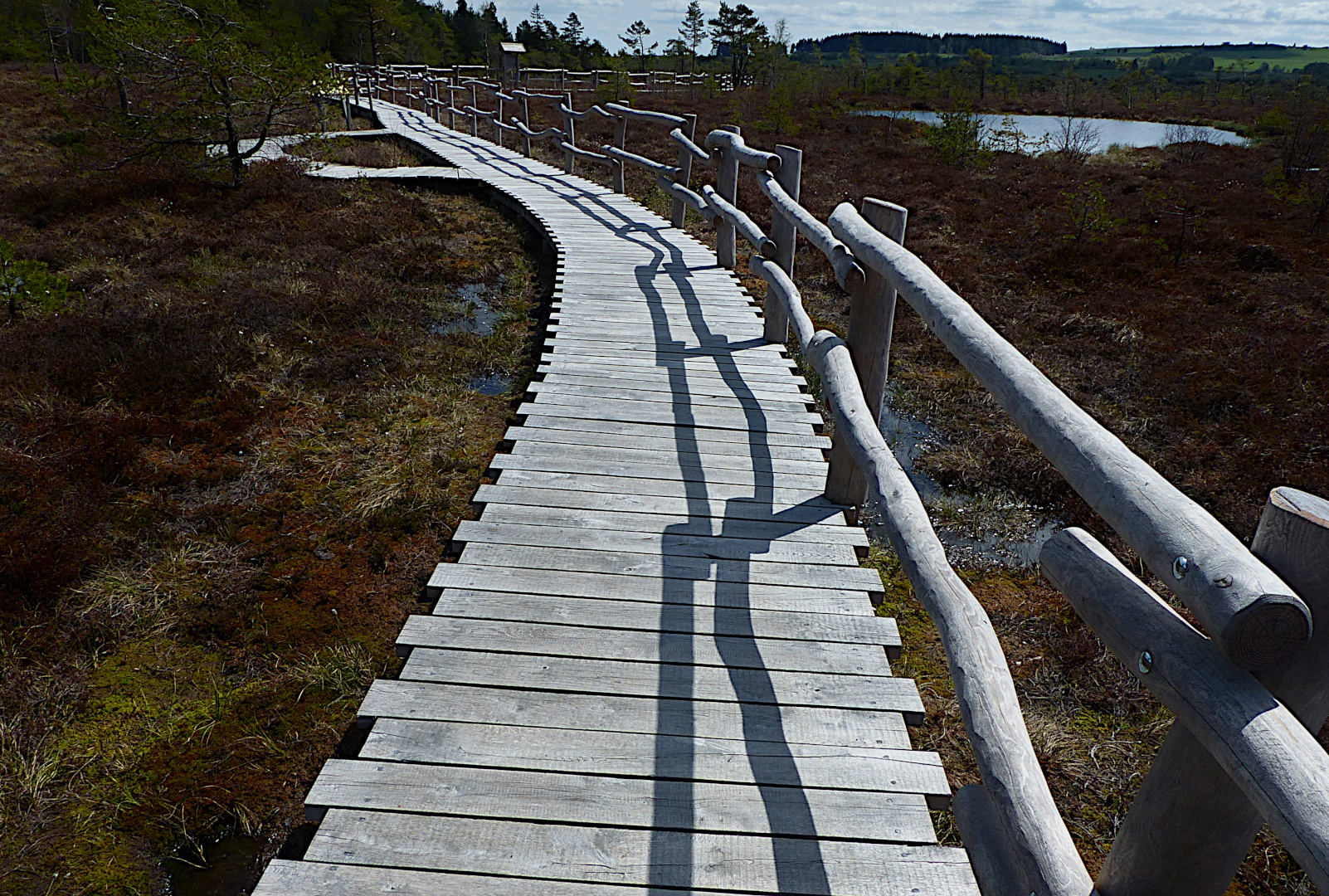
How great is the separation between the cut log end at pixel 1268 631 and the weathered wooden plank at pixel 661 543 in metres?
2.39

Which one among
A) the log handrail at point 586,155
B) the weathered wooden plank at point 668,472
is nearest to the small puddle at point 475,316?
the weathered wooden plank at point 668,472

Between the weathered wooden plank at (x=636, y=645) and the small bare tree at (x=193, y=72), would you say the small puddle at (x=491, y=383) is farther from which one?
the small bare tree at (x=193, y=72)

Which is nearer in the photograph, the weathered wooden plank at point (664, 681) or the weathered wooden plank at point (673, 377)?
the weathered wooden plank at point (664, 681)

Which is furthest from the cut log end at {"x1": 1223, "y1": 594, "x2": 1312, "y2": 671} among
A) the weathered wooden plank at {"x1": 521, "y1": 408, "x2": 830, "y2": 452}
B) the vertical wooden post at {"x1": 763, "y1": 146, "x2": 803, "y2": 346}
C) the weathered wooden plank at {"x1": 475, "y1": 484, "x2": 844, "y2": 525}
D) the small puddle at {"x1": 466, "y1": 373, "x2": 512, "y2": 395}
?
the small puddle at {"x1": 466, "y1": 373, "x2": 512, "y2": 395}

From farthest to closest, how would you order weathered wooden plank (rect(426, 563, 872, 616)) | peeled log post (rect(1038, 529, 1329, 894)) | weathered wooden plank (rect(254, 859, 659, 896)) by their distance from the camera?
weathered wooden plank (rect(426, 563, 872, 616)) → weathered wooden plank (rect(254, 859, 659, 896)) → peeled log post (rect(1038, 529, 1329, 894))

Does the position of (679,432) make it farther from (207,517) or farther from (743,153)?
(743,153)

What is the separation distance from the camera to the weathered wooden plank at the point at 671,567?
3385mm

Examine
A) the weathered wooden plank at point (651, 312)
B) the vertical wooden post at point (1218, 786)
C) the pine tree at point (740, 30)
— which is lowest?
the weathered wooden plank at point (651, 312)

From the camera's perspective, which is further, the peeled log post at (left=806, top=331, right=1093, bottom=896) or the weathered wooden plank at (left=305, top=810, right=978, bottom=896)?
the weathered wooden plank at (left=305, top=810, right=978, bottom=896)

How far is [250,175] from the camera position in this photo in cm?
1325

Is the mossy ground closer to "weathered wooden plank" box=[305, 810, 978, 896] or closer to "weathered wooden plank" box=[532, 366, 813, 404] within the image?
"weathered wooden plank" box=[532, 366, 813, 404]

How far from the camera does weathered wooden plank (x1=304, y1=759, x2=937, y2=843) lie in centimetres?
227

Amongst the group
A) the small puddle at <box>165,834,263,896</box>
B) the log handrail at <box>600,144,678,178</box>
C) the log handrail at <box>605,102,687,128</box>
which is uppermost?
the log handrail at <box>605,102,687,128</box>

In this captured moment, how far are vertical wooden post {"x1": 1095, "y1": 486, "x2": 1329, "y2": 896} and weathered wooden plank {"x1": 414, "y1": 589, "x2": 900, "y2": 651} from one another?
1.47 meters
